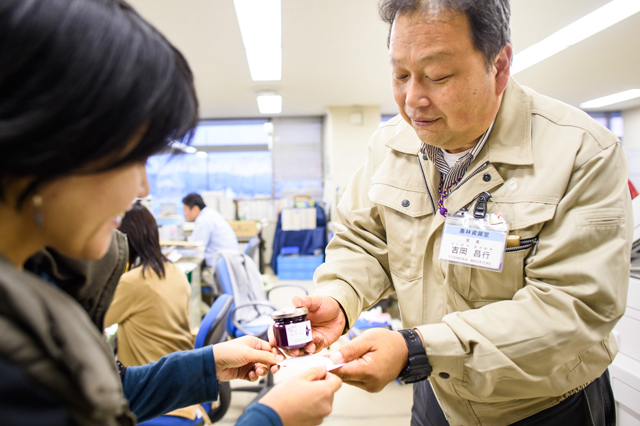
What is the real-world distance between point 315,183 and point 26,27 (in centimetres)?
716

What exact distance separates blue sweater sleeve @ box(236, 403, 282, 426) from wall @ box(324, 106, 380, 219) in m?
5.95

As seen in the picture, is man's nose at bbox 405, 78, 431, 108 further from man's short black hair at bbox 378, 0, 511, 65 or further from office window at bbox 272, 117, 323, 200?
office window at bbox 272, 117, 323, 200

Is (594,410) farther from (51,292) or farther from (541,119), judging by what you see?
(51,292)

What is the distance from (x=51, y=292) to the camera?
50cm

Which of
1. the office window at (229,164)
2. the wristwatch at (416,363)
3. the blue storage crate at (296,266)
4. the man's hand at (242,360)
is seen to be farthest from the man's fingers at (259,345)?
the office window at (229,164)

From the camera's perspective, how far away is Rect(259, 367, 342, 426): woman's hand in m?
0.69

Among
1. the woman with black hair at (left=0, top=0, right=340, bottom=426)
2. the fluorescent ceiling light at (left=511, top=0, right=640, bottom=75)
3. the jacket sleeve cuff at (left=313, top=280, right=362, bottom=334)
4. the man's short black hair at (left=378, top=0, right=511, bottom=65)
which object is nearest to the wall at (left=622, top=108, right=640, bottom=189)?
the fluorescent ceiling light at (left=511, top=0, right=640, bottom=75)

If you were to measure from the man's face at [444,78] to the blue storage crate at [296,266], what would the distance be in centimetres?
513

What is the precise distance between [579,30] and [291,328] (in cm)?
399

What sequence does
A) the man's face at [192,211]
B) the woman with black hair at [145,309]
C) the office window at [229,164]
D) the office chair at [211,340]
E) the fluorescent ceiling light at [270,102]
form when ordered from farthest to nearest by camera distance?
the office window at [229,164] < the fluorescent ceiling light at [270,102] < the man's face at [192,211] < the woman with black hair at [145,309] < the office chair at [211,340]

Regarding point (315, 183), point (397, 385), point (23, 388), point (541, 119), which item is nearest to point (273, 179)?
point (315, 183)

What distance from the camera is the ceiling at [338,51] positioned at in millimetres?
2945

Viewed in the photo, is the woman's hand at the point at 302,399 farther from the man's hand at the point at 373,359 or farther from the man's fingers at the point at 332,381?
the man's hand at the point at 373,359

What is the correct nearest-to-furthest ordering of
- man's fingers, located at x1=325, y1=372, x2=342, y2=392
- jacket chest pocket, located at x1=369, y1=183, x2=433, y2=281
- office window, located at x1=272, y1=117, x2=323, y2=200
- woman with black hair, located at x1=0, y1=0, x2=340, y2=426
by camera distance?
woman with black hair, located at x1=0, y1=0, x2=340, y2=426
man's fingers, located at x1=325, y1=372, x2=342, y2=392
jacket chest pocket, located at x1=369, y1=183, x2=433, y2=281
office window, located at x1=272, y1=117, x2=323, y2=200
